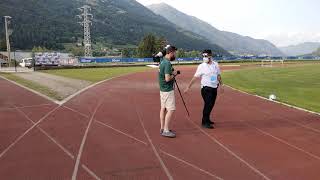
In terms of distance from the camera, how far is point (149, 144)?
31.9 ft

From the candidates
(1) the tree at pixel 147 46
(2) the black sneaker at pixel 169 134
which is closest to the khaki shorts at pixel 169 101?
(2) the black sneaker at pixel 169 134

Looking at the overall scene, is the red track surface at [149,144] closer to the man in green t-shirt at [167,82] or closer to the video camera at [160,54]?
the man in green t-shirt at [167,82]

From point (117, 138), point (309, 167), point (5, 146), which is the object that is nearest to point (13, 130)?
point (5, 146)

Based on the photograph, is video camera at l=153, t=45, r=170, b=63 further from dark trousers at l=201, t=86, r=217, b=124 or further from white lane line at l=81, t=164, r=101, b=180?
white lane line at l=81, t=164, r=101, b=180

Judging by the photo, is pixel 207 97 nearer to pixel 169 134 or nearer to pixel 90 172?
pixel 169 134

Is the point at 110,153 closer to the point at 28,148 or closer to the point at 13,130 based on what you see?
the point at 28,148

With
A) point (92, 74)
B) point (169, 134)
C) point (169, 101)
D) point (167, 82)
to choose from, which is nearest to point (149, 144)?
point (169, 134)

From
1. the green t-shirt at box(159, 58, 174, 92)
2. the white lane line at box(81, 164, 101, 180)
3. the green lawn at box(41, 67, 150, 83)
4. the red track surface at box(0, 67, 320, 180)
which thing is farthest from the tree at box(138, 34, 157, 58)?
the white lane line at box(81, 164, 101, 180)

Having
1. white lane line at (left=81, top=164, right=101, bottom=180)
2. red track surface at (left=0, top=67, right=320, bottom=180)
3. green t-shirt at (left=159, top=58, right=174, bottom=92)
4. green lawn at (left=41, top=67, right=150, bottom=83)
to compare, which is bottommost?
green lawn at (left=41, top=67, right=150, bottom=83)

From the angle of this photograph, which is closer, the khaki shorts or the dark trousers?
the khaki shorts

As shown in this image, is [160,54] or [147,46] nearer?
[160,54]

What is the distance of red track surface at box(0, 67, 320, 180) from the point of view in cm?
761

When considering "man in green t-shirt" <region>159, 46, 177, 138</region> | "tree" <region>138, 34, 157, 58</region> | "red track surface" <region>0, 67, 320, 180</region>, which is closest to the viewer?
"red track surface" <region>0, 67, 320, 180</region>

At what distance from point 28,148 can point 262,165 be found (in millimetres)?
4696
